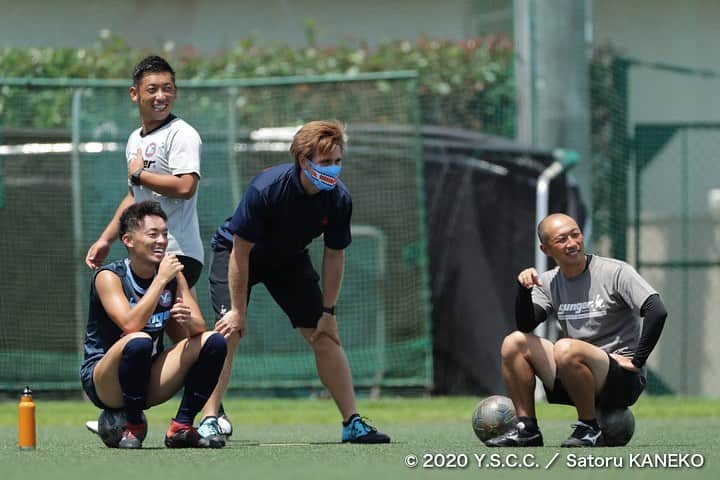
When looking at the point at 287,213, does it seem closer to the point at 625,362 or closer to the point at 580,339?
the point at 580,339

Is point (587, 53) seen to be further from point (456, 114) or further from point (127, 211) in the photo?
point (127, 211)

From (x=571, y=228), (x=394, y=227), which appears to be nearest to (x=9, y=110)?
(x=394, y=227)

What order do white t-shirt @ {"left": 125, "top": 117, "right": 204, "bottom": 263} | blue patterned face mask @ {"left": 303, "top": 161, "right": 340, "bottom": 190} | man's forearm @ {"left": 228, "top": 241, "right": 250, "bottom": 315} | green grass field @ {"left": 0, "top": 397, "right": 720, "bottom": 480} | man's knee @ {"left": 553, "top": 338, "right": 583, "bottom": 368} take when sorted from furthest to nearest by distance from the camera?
white t-shirt @ {"left": 125, "top": 117, "right": 204, "bottom": 263} → man's forearm @ {"left": 228, "top": 241, "right": 250, "bottom": 315} → blue patterned face mask @ {"left": 303, "top": 161, "right": 340, "bottom": 190} → man's knee @ {"left": 553, "top": 338, "right": 583, "bottom": 368} → green grass field @ {"left": 0, "top": 397, "right": 720, "bottom": 480}

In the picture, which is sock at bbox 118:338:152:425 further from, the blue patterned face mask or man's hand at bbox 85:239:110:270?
the blue patterned face mask

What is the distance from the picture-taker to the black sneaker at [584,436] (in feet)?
23.3

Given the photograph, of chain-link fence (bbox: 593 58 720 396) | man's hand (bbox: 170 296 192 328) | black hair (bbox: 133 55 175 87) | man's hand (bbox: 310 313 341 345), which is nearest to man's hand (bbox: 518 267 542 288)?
man's hand (bbox: 310 313 341 345)

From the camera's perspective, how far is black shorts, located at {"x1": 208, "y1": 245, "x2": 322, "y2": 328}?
25.3 ft

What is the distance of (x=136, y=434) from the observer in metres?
7.00

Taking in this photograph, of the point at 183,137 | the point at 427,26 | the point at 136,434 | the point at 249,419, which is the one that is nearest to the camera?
the point at 136,434

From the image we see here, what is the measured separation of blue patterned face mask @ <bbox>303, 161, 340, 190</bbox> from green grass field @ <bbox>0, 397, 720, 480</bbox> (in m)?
1.33

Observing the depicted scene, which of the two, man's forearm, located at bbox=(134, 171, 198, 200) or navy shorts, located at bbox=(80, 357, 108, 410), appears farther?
man's forearm, located at bbox=(134, 171, 198, 200)

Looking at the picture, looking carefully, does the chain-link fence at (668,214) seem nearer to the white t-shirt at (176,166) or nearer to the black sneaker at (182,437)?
the white t-shirt at (176,166)

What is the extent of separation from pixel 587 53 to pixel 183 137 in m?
7.09

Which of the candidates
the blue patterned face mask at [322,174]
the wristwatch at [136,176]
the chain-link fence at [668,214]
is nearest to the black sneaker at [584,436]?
the blue patterned face mask at [322,174]
